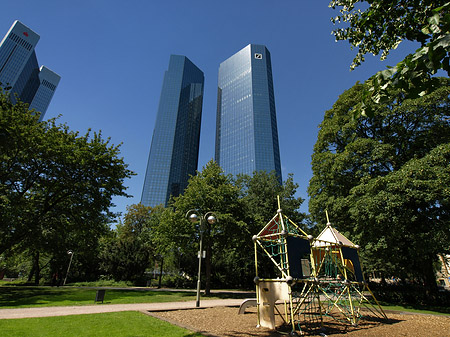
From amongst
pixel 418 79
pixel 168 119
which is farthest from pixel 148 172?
pixel 418 79

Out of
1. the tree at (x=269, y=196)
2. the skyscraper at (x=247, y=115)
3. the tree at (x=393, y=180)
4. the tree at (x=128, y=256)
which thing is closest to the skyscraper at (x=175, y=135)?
the skyscraper at (x=247, y=115)

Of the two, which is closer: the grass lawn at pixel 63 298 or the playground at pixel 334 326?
the playground at pixel 334 326

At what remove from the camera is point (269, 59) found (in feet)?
548

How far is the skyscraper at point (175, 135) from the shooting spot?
142 meters

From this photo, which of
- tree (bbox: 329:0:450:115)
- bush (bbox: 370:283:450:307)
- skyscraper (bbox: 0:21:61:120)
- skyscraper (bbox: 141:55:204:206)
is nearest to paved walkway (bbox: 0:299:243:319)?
tree (bbox: 329:0:450:115)

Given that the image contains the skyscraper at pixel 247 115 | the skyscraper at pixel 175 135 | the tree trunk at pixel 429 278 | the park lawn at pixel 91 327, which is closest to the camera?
the park lawn at pixel 91 327

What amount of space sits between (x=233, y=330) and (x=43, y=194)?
21749 mm

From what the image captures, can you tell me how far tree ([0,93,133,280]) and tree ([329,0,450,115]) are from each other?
2041 centimetres

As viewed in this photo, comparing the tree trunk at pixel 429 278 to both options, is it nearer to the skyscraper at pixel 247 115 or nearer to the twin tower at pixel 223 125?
the twin tower at pixel 223 125

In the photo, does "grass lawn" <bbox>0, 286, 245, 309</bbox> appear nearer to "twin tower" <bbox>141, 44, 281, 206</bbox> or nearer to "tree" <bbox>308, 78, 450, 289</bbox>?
"tree" <bbox>308, 78, 450, 289</bbox>

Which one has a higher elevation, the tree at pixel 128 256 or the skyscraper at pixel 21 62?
the skyscraper at pixel 21 62

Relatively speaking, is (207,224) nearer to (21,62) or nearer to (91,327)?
(91,327)

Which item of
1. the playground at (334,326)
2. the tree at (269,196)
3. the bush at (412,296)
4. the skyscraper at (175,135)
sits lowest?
the playground at (334,326)

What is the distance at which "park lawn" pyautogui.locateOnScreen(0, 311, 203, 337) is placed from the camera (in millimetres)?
6672
